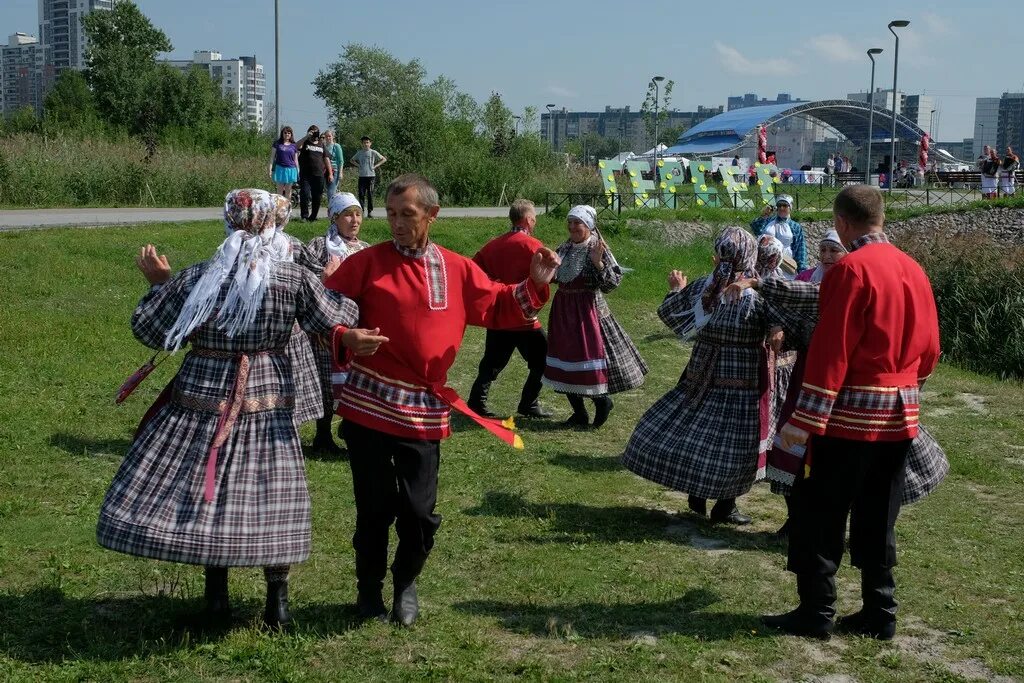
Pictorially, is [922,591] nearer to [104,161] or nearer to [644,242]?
[644,242]

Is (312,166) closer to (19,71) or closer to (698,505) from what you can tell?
(698,505)

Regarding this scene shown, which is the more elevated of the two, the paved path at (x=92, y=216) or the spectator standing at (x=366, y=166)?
the spectator standing at (x=366, y=166)

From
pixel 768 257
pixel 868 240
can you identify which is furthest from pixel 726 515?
pixel 868 240

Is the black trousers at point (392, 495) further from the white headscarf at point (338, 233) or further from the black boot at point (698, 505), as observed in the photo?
the white headscarf at point (338, 233)

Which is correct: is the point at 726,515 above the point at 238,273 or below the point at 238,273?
below

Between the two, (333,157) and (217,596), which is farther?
(333,157)

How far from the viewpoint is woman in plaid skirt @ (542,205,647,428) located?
898cm

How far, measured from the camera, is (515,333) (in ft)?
31.1

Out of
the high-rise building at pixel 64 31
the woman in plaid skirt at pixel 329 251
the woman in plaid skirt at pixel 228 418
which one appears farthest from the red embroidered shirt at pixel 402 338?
the high-rise building at pixel 64 31

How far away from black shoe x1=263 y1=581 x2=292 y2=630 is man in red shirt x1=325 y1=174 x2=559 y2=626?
0.36 metres

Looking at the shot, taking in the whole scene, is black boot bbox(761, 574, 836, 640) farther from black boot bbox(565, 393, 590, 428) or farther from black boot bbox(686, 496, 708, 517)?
black boot bbox(565, 393, 590, 428)

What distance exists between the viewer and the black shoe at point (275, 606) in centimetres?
466

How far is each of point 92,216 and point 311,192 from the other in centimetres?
408

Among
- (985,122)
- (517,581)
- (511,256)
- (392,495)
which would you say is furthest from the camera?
Result: (985,122)
